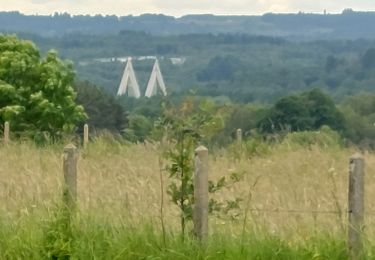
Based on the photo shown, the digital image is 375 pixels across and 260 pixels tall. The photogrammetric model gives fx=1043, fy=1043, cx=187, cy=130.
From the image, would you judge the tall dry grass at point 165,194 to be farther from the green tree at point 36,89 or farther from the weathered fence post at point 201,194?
the green tree at point 36,89

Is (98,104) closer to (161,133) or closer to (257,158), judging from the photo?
(257,158)

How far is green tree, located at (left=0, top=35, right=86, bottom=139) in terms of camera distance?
26.6 metres

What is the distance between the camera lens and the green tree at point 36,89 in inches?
1048

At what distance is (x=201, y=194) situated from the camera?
27.0ft

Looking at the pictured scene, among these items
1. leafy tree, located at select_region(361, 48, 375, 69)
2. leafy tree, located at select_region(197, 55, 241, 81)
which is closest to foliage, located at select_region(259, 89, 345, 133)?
leafy tree, located at select_region(361, 48, 375, 69)

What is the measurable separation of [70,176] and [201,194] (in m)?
1.28

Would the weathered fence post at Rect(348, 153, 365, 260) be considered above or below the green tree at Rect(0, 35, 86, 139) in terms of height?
above

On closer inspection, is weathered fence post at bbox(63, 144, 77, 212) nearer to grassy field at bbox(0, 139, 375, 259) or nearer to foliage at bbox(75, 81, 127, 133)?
grassy field at bbox(0, 139, 375, 259)

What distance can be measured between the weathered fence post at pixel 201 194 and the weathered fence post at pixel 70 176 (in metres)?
1.19

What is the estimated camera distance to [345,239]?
313 inches

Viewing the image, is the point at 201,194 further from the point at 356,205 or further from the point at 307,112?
the point at 307,112

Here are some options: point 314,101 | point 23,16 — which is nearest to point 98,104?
point 314,101

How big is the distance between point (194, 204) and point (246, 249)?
23.9 inches

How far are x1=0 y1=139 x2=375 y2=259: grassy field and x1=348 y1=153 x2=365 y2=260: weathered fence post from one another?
0.28ft
